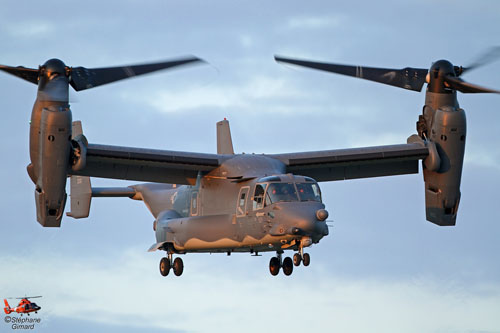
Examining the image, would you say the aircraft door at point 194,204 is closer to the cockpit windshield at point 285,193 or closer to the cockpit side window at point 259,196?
the cockpit side window at point 259,196

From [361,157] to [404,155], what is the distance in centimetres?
124

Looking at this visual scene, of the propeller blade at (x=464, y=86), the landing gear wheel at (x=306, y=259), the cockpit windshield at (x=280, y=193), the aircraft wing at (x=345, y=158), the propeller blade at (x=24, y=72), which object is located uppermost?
the propeller blade at (x=464, y=86)

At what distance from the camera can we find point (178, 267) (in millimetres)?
36938

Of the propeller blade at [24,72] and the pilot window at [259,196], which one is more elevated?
the propeller blade at [24,72]

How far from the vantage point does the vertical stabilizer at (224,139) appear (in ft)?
132

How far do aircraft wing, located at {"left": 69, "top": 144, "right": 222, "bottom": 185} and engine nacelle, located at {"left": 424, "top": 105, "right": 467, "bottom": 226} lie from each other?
613cm

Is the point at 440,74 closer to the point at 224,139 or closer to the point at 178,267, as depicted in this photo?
the point at 224,139

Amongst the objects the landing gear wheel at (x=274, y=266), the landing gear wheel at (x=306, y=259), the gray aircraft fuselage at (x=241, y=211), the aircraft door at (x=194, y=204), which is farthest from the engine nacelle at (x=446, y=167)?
the aircraft door at (x=194, y=204)

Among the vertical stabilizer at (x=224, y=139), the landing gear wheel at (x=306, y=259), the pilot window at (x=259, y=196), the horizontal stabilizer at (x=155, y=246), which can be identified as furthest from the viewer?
the vertical stabilizer at (x=224, y=139)

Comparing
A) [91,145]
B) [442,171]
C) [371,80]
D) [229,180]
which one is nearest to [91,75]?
[91,145]

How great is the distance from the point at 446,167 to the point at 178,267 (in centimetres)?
828

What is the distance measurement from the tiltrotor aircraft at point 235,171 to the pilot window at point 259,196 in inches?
1.0

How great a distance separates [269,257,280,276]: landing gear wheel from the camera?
35.8 meters

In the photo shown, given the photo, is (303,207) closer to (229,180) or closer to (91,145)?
(229,180)
